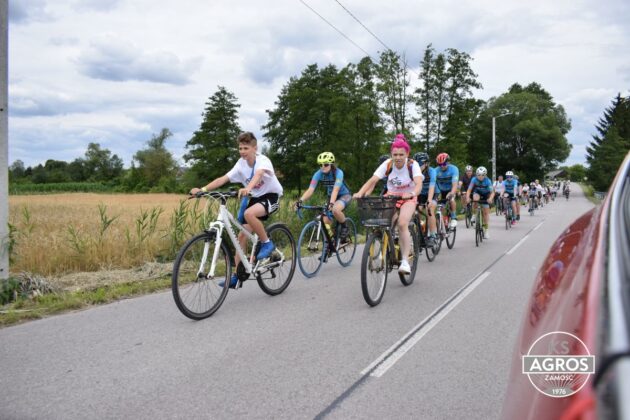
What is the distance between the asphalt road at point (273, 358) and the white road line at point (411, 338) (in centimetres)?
2

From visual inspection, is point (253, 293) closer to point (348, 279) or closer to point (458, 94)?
point (348, 279)

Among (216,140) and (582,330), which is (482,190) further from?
(216,140)

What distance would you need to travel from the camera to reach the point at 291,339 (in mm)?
4516

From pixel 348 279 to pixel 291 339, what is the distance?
318cm

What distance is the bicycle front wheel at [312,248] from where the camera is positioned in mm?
7763

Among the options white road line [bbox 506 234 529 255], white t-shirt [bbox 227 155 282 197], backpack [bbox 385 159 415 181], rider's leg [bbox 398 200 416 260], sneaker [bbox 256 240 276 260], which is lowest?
white road line [bbox 506 234 529 255]

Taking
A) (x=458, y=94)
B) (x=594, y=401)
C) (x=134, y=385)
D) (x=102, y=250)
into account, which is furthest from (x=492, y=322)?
(x=458, y=94)

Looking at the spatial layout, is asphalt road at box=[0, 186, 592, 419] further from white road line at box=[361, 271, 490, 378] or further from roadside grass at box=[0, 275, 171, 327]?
roadside grass at box=[0, 275, 171, 327]

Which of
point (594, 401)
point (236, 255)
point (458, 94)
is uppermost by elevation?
point (458, 94)

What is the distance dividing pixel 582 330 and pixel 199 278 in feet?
15.1

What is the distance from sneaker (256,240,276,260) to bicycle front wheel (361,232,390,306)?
125 cm

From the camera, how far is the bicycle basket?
584 cm

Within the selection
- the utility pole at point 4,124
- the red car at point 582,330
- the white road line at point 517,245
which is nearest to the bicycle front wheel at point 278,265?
the utility pole at point 4,124

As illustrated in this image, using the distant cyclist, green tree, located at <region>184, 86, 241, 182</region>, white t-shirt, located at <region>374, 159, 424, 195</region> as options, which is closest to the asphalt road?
white t-shirt, located at <region>374, 159, 424, 195</region>
